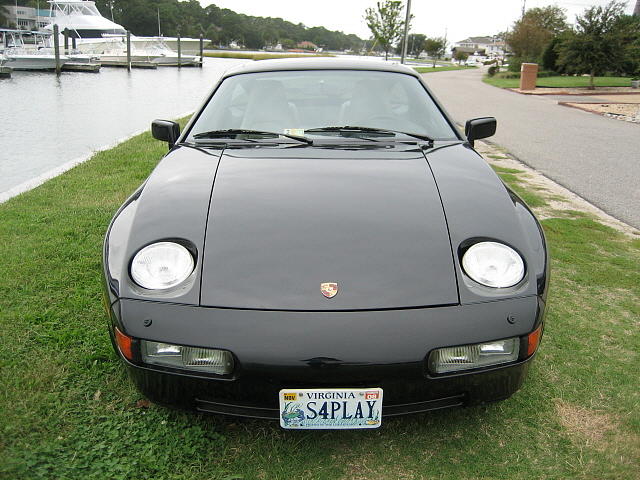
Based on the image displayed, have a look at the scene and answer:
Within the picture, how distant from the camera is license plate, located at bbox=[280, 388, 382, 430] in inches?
67.0

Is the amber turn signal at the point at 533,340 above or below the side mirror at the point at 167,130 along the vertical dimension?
below

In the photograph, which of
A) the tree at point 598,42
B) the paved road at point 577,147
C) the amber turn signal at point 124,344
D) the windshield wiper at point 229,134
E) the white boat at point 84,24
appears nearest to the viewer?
the amber turn signal at point 124,344

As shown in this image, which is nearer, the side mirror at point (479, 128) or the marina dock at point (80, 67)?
the side mirror at point (479, 128)

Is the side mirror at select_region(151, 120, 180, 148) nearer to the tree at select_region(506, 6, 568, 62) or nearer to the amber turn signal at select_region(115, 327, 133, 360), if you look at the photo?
the amber turn signal at select_region(115, 327, 133, 360)

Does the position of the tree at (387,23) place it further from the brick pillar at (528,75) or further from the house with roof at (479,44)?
the house with roof at (479,44)

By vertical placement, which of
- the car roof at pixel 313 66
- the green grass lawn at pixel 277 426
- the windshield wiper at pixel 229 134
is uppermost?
the car roof at pixel 313 66

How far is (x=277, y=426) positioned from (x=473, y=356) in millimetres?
806

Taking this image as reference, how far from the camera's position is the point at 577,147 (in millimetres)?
8953

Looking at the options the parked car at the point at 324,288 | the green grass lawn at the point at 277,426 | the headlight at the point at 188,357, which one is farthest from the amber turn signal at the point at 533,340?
the headlight at the point at 188,357

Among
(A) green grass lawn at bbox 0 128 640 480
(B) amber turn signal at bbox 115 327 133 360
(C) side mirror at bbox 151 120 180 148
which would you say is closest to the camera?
(B) amber turn signal at bbox 115 327 133 360

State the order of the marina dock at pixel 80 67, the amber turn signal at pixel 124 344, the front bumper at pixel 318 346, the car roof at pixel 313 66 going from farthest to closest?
1. the marina dock at pixel 80 67
2. the car roof at pixel 313 66
3. the amber turn signal at pixel 124 344
4. the front bumper at pixel 318 346

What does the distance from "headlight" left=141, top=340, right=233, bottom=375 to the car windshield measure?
1.35 metres

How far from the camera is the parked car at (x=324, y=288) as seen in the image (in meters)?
1.68

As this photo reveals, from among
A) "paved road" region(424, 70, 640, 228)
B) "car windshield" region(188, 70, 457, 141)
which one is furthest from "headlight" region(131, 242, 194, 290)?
"paved road" region(424, 70, 640, 228)
